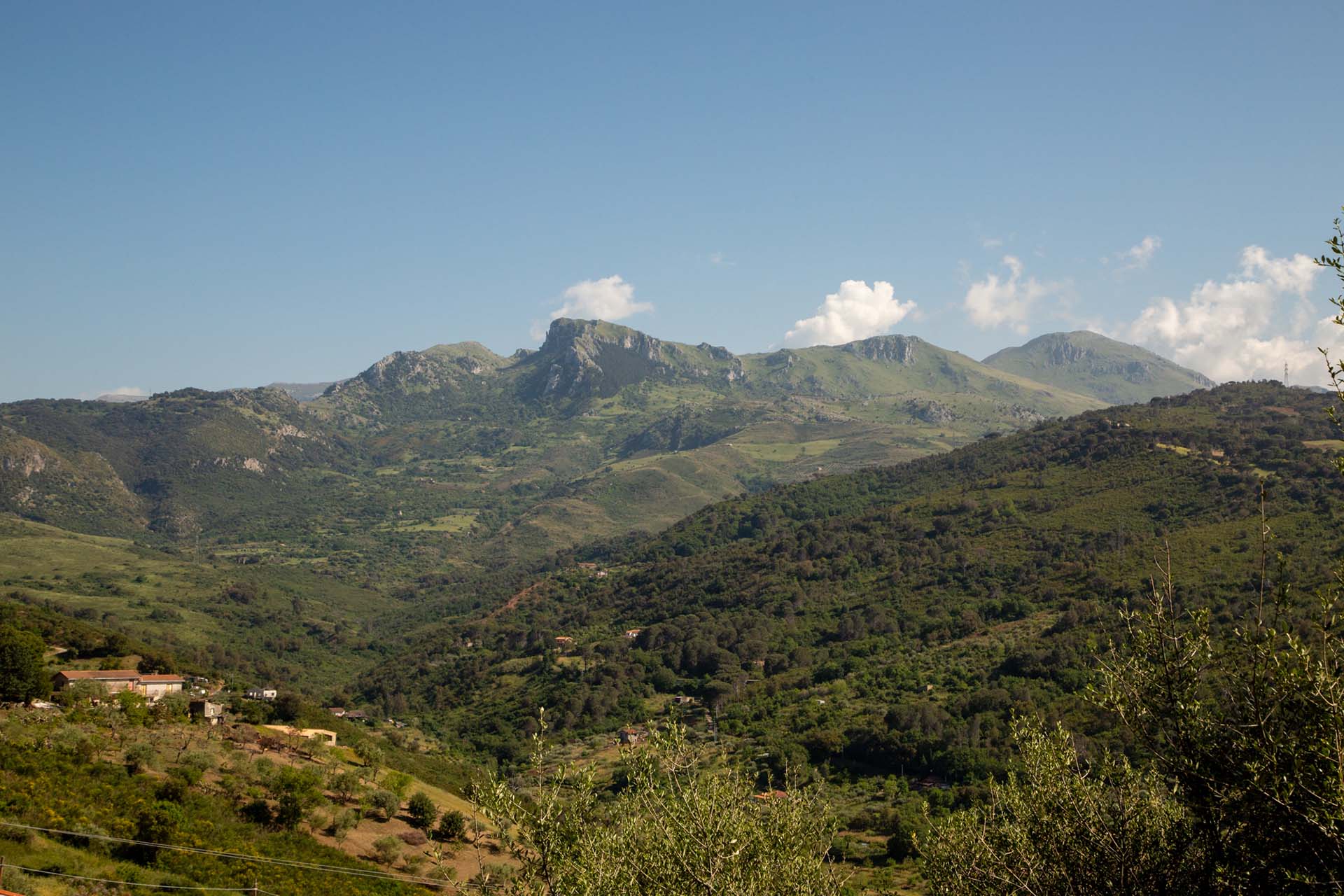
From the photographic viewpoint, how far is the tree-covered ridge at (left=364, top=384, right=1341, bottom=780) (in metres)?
88.6

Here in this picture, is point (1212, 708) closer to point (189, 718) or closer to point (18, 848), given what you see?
point (18, 848)

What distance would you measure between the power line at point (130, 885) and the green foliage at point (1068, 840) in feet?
68.4

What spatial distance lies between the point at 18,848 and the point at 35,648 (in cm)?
2850

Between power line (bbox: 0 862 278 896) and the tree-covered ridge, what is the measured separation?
5733 centimetres

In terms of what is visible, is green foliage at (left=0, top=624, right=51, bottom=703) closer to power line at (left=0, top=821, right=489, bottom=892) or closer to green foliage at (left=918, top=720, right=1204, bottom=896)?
power line at (left=0, top=821, right=489, bottom=892)

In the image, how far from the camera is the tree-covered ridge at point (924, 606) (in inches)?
3487

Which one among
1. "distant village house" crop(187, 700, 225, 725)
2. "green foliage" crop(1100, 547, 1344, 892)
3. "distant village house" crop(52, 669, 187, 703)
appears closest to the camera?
"green foliage" crop(1100, 547, 1344, 892)

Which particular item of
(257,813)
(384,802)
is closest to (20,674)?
(257,813)

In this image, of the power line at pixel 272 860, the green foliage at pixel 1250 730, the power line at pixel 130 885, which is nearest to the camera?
the green foliage at pixel 1250 730

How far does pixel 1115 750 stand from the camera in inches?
2314

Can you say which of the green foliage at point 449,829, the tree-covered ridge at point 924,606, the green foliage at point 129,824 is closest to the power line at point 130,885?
the green foliage at point 129,824

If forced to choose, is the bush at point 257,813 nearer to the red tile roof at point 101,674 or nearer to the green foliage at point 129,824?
the green foliage at point 129,824

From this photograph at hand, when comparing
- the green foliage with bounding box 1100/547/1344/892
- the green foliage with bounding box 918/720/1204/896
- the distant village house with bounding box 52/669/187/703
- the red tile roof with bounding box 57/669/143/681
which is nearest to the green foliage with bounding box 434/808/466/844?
the distant village house with bounding box 52/669/187/703

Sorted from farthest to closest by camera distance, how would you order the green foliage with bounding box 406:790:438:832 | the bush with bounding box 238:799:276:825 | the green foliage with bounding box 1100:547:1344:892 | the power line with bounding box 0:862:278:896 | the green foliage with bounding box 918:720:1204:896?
1. the green foliage with bounding box 406:790:438:832
2. the bush with bounding box 238:799:276:825
3. the power line with bounding box 0:862:278:896
4. the green foliage with bounding box 918:720:1204:896
5. the green foliage with bounding box 1100:547:1344:892
